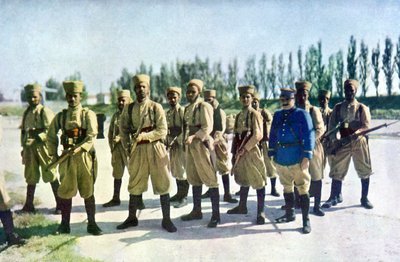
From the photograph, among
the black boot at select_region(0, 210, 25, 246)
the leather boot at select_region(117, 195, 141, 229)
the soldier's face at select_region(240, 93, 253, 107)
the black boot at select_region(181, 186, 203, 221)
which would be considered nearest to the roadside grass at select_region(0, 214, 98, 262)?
the black boot at select_region(0, 210, 25, 246)

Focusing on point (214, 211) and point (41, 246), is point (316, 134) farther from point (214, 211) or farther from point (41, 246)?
point (41, 246)

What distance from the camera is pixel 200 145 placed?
541cm

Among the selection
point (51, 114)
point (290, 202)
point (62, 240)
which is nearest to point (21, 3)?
point (51, 114)

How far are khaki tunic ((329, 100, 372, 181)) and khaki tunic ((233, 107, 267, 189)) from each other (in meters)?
1.54

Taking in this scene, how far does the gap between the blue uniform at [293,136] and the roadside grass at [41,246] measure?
291cm

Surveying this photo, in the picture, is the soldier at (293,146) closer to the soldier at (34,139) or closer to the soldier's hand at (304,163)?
the soldier's hand at (304,163)

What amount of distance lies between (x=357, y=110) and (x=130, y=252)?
427cm

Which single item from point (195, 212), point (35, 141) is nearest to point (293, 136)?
point (195, 212)

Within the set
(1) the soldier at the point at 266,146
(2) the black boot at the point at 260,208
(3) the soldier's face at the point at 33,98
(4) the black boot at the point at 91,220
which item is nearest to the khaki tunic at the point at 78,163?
(4) the black boot at the point at 91,220

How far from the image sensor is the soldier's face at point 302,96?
567 centimetres

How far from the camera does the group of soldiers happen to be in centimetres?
498

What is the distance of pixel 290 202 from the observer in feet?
17.7

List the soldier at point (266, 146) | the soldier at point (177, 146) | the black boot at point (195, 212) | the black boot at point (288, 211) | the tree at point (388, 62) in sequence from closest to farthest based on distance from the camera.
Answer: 1. the black boot at point (288, 211)
2. the black boot at point (195, 212)
3. the soldier at point (177, 146)
4. the soldier at point (266, 146)
5. the tree at point (388, 62)

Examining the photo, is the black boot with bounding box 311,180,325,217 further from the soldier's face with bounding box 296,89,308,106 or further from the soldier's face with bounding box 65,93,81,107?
the soldier's face with bounding box 65,93,81,107
